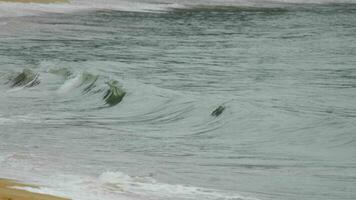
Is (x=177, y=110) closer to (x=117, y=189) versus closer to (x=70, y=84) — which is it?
(x=70, y=84)

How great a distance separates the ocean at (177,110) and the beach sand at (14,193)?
58 centimetres

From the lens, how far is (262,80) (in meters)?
45.8

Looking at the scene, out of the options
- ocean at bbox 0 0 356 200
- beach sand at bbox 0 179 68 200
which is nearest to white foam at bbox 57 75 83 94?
ocean at bbox 0 0 356 200

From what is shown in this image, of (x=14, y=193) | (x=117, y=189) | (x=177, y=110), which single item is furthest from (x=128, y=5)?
(x=14, y=193)

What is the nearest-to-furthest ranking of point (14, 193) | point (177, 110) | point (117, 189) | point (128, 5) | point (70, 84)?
1. point (14, 193)
2. point (117, 189)
3. point (177, 110)
4. point (70, 84)
5. point (128, 5)

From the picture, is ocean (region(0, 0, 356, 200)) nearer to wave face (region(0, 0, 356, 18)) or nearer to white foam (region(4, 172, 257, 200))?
white foam (region(4, 172, 257, 200))

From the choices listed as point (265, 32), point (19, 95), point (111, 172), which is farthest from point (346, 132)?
point (265, 32)

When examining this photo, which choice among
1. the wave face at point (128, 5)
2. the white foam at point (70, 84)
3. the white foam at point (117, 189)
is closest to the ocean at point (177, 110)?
the white foam at point (117, 189)

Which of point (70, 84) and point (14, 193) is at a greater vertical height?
point (70, 84)

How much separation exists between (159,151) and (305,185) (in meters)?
6.21

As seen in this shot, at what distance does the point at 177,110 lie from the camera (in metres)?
35.8

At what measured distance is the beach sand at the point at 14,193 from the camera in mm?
16452

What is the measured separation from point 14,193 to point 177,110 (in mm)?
18753

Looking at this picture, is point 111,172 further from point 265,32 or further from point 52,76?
point 265,32
